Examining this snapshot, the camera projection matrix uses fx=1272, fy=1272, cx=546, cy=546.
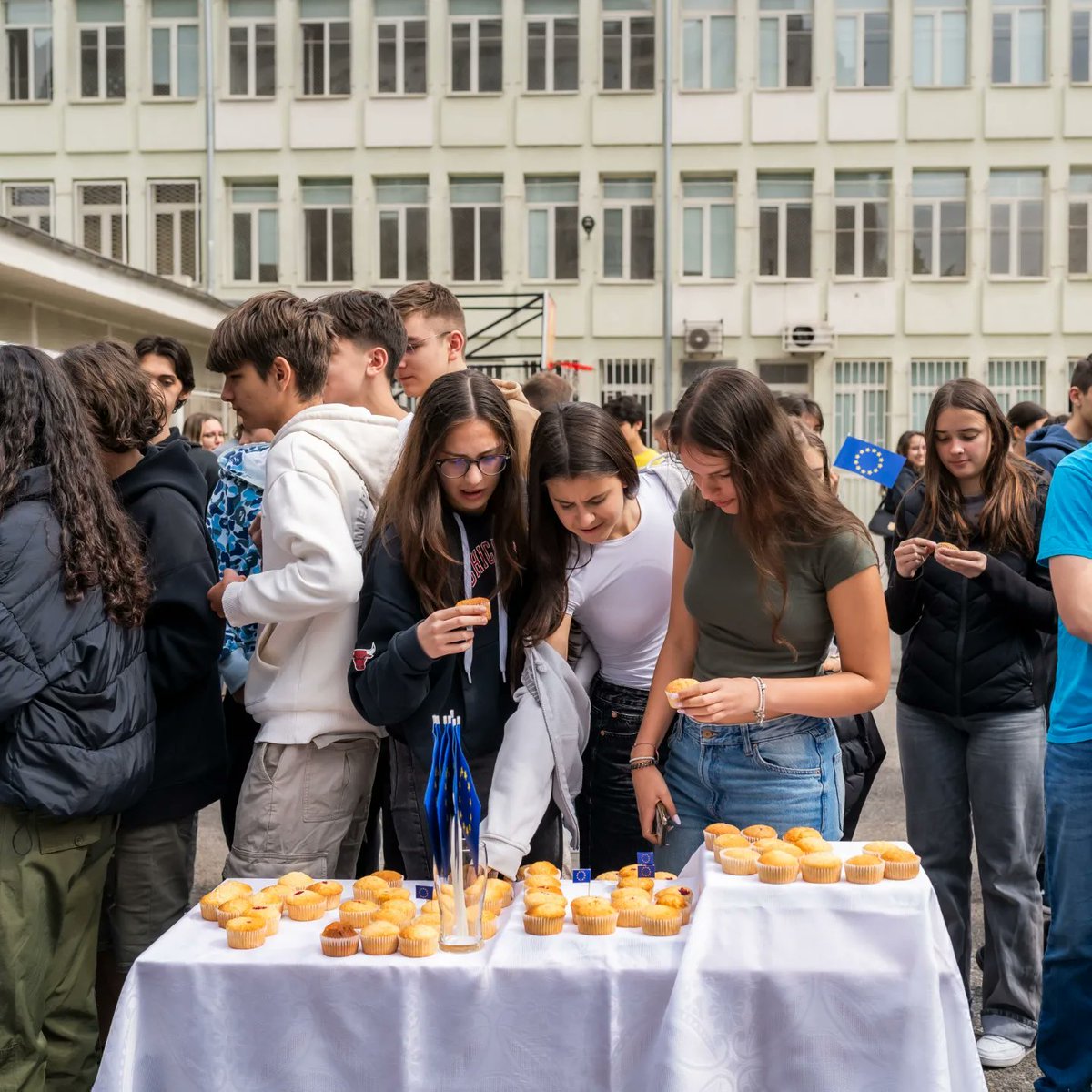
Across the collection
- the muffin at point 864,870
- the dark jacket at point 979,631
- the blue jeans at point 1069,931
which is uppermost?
the dark jacket at point 979,631

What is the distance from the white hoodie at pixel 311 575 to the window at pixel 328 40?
2173cm

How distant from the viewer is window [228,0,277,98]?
23.1 meters

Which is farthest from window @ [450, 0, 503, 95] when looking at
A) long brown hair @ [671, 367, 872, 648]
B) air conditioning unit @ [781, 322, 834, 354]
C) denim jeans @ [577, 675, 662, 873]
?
long brown hair @ [671, 367, 872, 648]

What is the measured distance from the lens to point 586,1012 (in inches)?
90.4

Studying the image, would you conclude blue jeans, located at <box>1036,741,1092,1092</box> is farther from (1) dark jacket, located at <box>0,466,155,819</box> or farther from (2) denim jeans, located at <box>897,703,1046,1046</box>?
(1) dark jacket, located at <box>0,466,155,819</box>

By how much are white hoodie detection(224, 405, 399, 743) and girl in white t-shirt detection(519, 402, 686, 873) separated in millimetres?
419

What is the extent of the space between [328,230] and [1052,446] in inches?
800

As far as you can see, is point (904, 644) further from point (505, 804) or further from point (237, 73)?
point (237, 73)

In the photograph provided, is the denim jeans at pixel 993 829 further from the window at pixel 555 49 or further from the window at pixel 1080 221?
the window at pixel 1080 221

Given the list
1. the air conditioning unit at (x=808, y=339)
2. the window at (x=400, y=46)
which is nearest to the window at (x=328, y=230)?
the window at (x=400, y=46)

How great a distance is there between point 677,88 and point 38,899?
21943 mm

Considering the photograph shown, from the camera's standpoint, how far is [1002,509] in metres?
3.76

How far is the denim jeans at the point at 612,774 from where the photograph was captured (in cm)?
335

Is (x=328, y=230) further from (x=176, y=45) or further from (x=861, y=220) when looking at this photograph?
(x=861, y=220)
